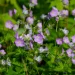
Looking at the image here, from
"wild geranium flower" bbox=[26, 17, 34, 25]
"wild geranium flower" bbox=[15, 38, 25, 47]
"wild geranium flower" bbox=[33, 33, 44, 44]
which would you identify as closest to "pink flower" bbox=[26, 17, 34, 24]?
"wild geranium flower" bbox=[26, 17, 34, 25]

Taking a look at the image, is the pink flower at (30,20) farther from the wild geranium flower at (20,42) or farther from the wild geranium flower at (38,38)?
the wild geranium flower at (20,42)

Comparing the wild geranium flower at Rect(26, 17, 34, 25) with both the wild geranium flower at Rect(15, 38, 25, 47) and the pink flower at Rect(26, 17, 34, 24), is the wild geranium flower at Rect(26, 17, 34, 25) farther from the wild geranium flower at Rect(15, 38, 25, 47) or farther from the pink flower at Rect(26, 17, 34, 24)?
the wild geranium flower at Rect(15, 38, 25, 47)

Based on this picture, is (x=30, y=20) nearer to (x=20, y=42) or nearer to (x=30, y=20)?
(x=30, y=20)

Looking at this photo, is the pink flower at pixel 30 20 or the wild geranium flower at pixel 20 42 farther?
the pink flower at pixel 30 20

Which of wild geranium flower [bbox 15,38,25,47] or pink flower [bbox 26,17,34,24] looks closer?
wild geranium flower [bbox 15,38,25,47]

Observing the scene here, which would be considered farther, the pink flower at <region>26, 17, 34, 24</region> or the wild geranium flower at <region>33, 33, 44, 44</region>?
the pink flower at <region>26, 17, 34, 24</region>

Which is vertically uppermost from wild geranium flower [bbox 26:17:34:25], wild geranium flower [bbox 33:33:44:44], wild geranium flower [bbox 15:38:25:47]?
wild geranium flower [bbox 26:17:34:25]

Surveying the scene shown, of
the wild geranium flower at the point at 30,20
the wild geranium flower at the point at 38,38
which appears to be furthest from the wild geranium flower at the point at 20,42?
the wild geranium flower at the point at 30,20

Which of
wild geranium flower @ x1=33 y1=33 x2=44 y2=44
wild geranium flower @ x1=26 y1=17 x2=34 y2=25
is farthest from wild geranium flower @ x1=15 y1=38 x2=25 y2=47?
Result: wild geranium flower @ x1=26 y1=17 x2=34 y2=25

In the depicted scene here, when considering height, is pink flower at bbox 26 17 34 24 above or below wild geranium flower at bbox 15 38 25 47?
above

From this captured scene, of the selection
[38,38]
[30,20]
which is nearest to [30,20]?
[30,20]

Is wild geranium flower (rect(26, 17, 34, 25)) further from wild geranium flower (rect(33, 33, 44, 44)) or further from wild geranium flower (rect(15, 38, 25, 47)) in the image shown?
wild geranium flower (rect(15, 38, 25, 47))
